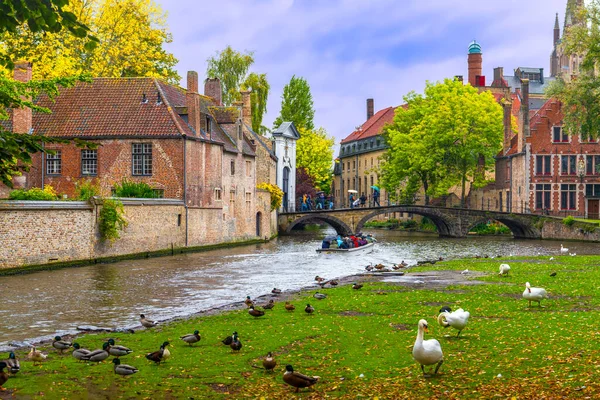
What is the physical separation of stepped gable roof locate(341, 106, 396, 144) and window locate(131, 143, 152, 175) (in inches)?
2411

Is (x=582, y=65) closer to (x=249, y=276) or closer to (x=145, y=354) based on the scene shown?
(x=249, y=276)

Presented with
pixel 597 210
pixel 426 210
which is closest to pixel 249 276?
pixel 426 210

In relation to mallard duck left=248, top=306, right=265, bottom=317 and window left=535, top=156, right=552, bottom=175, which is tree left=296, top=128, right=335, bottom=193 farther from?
mallard duck left=248, top=306, right=265, bottom=317

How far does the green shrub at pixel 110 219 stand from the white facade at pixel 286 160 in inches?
1584

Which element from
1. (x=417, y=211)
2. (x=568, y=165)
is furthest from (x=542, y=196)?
(x=417, y=211)

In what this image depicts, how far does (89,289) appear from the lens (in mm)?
28719

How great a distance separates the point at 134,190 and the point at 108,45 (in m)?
15.8

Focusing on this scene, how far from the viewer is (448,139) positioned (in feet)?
238

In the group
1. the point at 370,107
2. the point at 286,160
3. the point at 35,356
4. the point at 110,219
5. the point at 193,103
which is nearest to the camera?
the point at 35,356

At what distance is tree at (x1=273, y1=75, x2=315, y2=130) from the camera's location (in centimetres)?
10112

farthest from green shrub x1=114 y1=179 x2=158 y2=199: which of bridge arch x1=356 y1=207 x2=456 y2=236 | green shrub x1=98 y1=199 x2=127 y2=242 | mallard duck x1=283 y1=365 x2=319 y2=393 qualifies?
mallard duck x1=283 y1=365 x2=319 y2=393

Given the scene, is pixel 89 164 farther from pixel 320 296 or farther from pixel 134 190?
pixel 320 296

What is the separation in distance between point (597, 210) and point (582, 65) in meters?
25.3

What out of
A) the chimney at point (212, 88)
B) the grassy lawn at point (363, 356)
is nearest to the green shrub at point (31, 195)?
the grassy lawn at point (363, 356)
